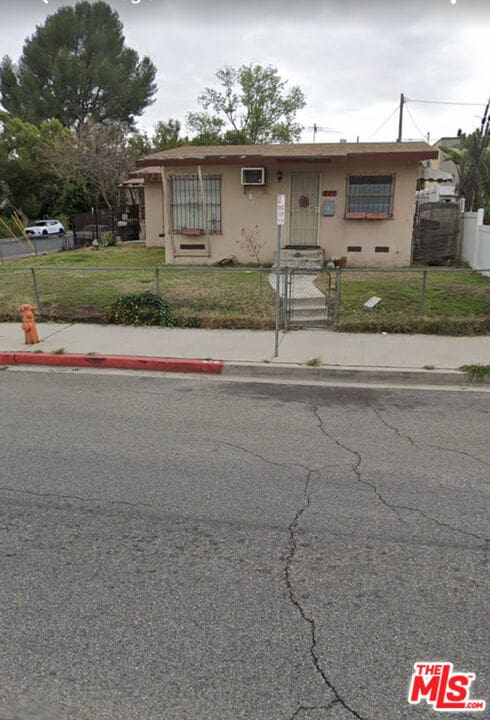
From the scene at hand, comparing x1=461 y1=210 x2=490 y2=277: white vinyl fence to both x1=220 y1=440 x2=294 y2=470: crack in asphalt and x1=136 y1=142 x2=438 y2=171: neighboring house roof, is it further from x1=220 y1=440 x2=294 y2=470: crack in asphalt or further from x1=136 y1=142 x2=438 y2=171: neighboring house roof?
x1=220 y1=440 x2=294 y2=470: crack in asphalt

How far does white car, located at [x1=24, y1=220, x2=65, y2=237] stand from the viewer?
118 feet

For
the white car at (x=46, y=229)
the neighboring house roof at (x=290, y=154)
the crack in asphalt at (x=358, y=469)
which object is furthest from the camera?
the white car at (x=46, y=229)

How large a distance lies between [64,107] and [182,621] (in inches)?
Answer: 2064

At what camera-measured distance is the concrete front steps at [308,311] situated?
9.34 meters

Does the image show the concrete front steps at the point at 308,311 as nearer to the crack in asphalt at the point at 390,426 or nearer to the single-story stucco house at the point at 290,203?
the crack in asphalt at the point at 390,426

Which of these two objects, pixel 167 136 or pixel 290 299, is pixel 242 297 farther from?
pixel 167 136

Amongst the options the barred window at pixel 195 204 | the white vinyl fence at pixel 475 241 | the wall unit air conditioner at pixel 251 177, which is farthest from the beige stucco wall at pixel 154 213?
the white vinyl fence at pixel 475 241

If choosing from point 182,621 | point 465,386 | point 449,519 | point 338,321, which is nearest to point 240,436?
point 449,519

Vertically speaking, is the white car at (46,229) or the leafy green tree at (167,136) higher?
the leafy green tree at (167,136)

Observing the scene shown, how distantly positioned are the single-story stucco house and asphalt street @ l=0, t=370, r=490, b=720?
1034 centimetres

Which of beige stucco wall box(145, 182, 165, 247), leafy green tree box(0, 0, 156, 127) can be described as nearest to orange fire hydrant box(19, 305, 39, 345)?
beige stucco wall box(145, 182, 165, 247)

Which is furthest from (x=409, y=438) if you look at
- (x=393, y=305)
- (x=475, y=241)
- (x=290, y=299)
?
(x=475, y=241)

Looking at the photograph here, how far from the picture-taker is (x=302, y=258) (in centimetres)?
1440

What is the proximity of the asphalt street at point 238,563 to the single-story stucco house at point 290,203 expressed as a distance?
10336 millimetres
